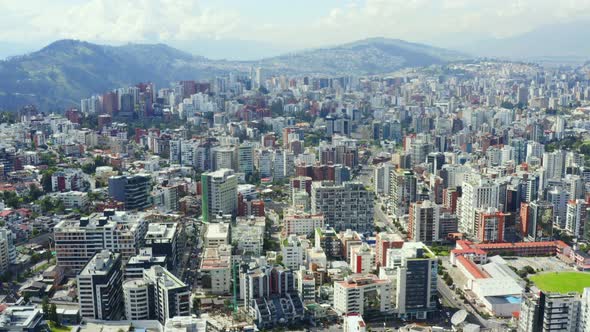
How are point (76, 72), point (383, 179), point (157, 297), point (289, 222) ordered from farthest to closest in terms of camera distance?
1. point (76, 72)
2. point (383, 179)
3. point (289, 222)
4. point (157, 297)

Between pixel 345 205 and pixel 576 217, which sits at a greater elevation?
pixel 345 205

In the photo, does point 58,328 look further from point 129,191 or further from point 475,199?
point 475,199

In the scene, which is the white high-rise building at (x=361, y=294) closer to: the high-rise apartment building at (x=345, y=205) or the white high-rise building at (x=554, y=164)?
the high-rise apartment building at (x=345, y=205)

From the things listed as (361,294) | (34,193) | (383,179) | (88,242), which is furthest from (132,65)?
(361,294)

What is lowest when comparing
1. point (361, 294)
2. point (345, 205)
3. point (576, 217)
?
point (361, 294)

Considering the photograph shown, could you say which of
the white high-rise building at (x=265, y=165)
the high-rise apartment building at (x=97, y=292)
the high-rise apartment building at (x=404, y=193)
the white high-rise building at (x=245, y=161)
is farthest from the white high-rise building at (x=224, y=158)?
the high-rise apartment building at (x=97, y=292)

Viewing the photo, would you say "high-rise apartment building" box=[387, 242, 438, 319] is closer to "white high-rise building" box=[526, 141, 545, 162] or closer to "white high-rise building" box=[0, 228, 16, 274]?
"white high-rise building" box=[0, 228, 16, 274]
